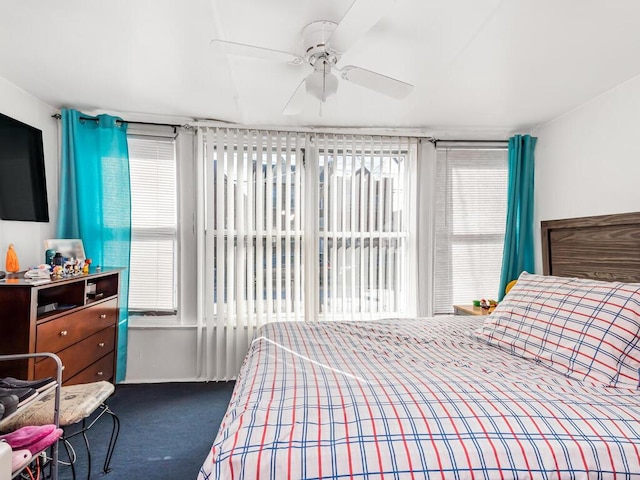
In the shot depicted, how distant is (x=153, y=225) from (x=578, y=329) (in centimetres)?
312

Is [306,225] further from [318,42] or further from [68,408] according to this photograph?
[68,408]

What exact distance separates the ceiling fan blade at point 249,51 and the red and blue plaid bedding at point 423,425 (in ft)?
4.54

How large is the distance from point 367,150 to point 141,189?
206 cm

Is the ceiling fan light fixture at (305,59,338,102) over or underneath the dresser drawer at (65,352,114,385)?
over

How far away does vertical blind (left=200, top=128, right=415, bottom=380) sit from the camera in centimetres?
321

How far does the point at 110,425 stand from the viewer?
2.42 m

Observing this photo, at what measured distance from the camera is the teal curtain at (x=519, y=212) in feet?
10.7

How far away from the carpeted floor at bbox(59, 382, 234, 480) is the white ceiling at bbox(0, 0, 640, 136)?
226cm

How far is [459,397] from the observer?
1.18 metres

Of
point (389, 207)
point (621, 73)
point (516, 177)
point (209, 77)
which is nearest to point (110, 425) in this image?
point (209, 77)

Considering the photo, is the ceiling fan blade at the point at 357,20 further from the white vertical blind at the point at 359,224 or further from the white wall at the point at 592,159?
the white wall at the point at 592,159

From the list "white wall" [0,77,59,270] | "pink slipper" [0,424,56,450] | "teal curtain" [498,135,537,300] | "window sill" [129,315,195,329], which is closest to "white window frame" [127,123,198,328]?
"window sill" [129,315,195,329]

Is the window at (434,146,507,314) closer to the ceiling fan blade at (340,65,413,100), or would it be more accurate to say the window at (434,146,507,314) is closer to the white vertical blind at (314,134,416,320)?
the white vertical blind at (314,134,416,320)

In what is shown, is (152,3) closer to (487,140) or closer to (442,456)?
(442,456)
